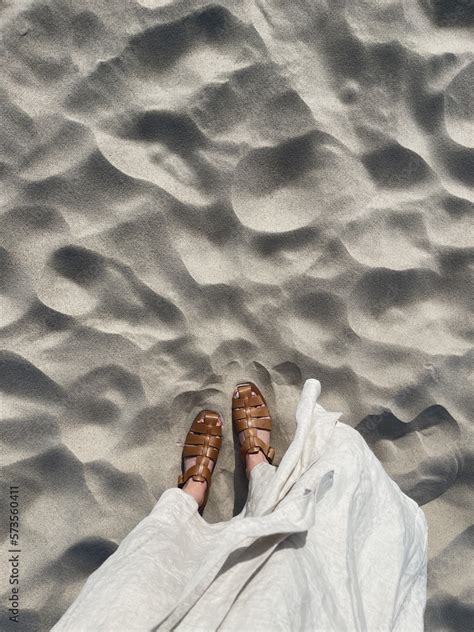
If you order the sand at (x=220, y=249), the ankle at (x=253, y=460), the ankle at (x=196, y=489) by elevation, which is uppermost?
the sand at (x=220, y=249)

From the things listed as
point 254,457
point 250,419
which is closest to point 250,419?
point 250,419

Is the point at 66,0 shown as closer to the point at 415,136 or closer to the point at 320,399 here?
the point at 415,136

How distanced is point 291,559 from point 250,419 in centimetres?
65

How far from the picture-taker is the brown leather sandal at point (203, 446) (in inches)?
74.4

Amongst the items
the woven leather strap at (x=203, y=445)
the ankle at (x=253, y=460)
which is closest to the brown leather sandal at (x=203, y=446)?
the woven leather strap at (x=203, y=445)

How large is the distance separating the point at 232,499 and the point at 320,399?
451mm

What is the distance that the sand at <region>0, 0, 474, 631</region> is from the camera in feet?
6.00

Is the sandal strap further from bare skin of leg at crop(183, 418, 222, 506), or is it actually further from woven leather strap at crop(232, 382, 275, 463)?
woven leather strap at crop(232, 382, 275, 463)

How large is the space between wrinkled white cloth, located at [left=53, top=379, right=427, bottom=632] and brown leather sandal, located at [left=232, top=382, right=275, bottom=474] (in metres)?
0.12

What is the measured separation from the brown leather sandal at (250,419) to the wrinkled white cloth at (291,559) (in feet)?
0.39

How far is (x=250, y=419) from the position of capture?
1.92m

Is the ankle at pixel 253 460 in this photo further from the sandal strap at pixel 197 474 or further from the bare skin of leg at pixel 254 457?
the sandal strap at pixel 197 474

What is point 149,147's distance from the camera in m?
1.87

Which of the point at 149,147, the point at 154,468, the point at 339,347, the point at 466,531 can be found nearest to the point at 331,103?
the point at 149,147
